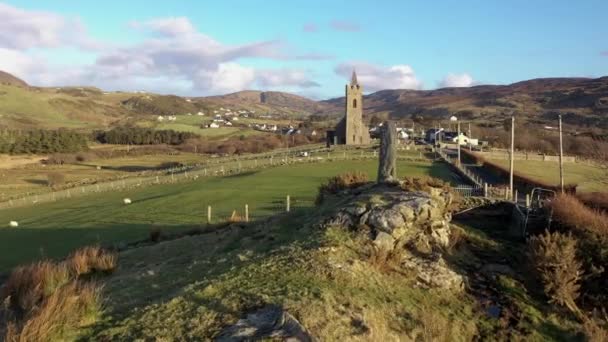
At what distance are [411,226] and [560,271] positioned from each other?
3.05m

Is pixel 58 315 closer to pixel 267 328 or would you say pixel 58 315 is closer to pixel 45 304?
pixel 45 304

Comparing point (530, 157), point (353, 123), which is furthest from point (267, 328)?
point (353, 123)

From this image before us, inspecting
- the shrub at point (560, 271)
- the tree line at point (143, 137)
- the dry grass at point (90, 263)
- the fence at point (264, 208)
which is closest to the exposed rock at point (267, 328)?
the shrub at point (560, 271)

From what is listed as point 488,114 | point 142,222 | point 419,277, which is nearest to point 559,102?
point 488,114

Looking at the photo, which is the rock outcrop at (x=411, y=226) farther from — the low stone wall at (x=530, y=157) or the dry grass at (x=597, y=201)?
the low stone wall at (x=530, y=157)

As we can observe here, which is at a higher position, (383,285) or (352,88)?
(352,88)

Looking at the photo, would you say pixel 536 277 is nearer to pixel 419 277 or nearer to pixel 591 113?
pixel 419 277

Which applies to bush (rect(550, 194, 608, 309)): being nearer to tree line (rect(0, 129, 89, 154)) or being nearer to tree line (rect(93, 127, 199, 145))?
tree line (rect(0, 129, 89, 154))

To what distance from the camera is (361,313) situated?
8.80m

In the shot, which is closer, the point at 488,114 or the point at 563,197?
the point at 563,197

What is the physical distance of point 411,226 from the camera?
12289mm

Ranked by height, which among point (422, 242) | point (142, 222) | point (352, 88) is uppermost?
point (352, 88)

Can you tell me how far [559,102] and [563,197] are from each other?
190 metres

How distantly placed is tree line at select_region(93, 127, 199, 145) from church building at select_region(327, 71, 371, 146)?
209ft
